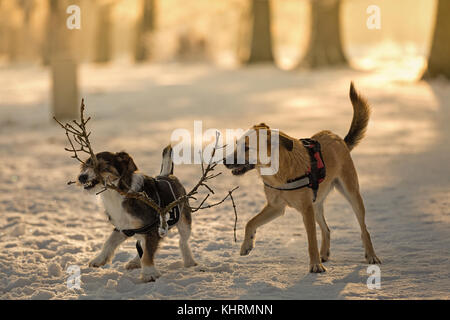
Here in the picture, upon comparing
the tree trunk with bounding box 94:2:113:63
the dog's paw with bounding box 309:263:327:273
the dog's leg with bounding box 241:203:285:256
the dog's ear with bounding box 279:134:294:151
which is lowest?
the dog's paw with bounding box 309:263:327:273

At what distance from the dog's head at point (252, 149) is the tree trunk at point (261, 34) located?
22914mm

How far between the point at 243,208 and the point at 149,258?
3341 millimetres

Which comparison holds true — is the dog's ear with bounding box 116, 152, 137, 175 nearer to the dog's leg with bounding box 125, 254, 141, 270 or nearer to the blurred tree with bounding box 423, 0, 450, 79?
the dog's leg with bounding box 125, 254, 141, 270

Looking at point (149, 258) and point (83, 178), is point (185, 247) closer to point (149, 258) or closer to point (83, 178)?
point (149, 258)

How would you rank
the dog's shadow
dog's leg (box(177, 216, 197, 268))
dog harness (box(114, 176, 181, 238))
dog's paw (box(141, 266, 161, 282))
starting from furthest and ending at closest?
dog's leg (box(177, 216, 197, 268)) → dog harness (box(114, 176, 181, 238)) → dog's paw (box(141, 266, 161, 282)) → the dog's shadow

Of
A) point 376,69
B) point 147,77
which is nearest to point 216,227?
point 376,69

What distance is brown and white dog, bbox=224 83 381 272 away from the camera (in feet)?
18.9

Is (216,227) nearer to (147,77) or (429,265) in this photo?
(429,265)

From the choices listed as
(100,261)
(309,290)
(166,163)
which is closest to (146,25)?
(166,163)

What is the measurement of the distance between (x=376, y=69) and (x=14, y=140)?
634 inches

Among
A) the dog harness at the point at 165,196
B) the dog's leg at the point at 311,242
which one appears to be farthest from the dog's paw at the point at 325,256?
the dog harness at the point at 165,196

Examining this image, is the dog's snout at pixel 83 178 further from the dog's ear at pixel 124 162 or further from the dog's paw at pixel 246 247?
the dog's paw at pixel 246 247

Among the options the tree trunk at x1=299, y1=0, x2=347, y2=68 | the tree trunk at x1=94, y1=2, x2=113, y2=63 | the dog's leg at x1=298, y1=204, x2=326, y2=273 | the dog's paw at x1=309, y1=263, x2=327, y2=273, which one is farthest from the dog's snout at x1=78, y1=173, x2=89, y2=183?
the tree trunk at x1=94, y1=2, x2=113, y2=63

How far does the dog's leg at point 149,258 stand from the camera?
5.65 meters
